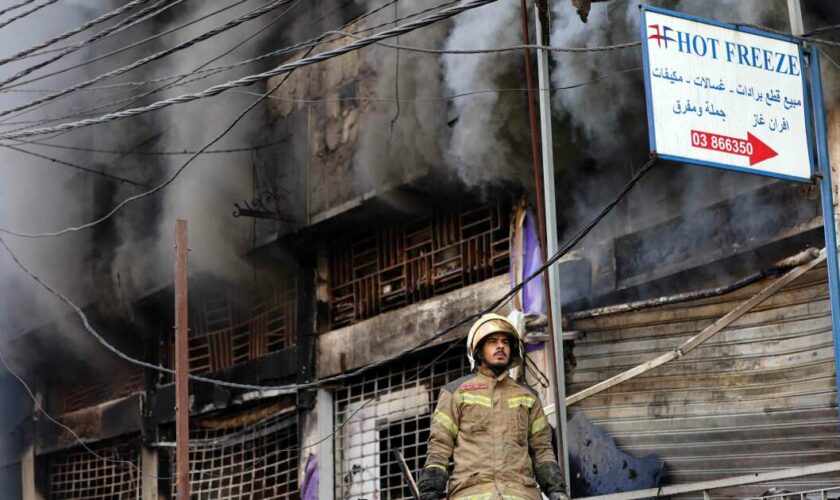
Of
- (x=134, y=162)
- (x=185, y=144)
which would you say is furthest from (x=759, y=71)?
(x=134, y=162)

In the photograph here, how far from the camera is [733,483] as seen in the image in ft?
30.7

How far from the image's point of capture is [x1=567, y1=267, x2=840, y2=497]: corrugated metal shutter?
9148mm

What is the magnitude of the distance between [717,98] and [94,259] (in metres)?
11.3

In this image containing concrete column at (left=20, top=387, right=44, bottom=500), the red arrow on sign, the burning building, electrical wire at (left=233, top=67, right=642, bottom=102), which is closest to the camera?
the red arrow on sign

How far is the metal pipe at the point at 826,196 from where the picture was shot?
7.53 m

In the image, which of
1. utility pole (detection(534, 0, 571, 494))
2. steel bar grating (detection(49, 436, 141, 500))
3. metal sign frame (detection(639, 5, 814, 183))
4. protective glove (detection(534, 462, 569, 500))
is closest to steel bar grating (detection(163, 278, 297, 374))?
steel bar grating (detection(49, 436, 141, 500))

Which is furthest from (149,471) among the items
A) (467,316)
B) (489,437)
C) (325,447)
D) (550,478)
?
(550,478)

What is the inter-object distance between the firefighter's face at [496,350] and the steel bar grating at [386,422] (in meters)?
4.73

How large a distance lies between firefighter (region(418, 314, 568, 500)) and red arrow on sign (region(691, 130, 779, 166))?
1.49 meters

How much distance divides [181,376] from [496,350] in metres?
4.45

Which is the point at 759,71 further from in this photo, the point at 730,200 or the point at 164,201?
the point at 164,201

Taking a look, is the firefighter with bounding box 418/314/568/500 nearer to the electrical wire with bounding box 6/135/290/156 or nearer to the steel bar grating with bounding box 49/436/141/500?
the electrical wire with bounding box 6/135/290/156

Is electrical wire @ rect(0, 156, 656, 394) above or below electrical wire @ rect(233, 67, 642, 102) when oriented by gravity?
below

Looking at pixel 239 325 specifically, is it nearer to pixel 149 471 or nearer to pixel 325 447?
pixel 149 471
